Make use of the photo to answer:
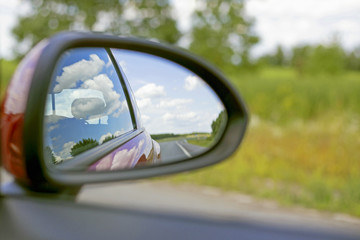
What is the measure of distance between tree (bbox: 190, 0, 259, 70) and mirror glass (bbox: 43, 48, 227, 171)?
2037cm

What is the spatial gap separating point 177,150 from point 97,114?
0.85ft

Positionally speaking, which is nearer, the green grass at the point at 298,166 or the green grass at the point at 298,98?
the green grass at the point at 298,166

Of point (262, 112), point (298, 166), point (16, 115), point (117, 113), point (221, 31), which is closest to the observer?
point (16, 115)

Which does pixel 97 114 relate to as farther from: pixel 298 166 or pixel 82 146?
pixel 298 166

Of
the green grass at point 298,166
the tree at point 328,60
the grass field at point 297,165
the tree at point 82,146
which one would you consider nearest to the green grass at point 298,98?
the grass field at point 297,165

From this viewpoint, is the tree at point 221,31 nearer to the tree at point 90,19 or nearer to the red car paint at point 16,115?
the tree at point 90,19

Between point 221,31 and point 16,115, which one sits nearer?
point 16,115

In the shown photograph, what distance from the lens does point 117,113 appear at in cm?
115

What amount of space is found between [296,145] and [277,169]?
4.68ft

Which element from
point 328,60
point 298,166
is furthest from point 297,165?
point 328,60

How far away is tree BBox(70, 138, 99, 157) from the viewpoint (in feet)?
3.45

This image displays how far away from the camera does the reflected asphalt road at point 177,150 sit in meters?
1.12

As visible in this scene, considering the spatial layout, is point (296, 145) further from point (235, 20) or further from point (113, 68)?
point (235, 20)

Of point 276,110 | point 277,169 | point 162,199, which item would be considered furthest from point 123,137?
point 276,110
